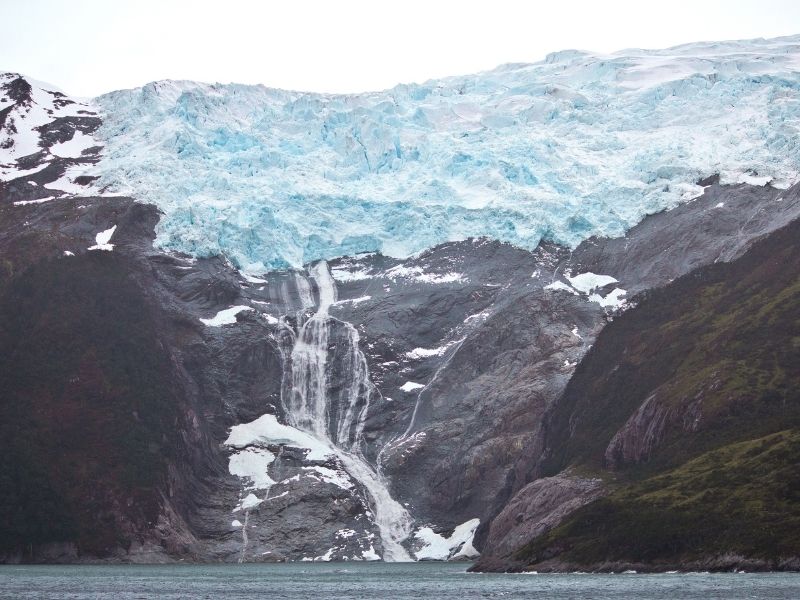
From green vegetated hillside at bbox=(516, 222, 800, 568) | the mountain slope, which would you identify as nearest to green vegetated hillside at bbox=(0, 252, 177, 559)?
the mountain slope

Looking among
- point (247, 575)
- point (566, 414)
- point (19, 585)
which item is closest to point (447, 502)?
point (566, 414)

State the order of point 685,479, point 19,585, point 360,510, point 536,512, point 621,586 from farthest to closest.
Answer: point 360,510
point 536,512
point 685,479
point 19,585
point 621,586

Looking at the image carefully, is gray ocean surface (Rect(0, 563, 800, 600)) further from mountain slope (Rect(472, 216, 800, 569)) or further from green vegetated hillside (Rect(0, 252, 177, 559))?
green vegetated hillside (Rect(0, 252, 177, 559))

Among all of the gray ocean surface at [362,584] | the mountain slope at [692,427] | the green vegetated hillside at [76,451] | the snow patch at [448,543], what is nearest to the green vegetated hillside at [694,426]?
the mountain slope at [692,427]

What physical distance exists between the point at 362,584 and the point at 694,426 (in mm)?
46945

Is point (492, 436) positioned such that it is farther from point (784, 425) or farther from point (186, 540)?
point (784, 425)

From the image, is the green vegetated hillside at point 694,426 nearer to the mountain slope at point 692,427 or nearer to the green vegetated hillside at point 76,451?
the mountain slope at point 692,427

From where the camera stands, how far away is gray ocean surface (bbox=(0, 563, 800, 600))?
3639 inches

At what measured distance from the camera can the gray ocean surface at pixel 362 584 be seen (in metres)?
92.4

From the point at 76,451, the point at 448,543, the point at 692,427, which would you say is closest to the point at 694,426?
the point at 692,427

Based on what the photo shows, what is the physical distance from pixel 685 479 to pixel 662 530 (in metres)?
13.3

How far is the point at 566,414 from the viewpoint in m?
174

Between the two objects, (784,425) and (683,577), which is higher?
(784,425)

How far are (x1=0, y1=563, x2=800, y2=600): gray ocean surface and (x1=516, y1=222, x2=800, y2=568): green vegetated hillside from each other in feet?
14.9
